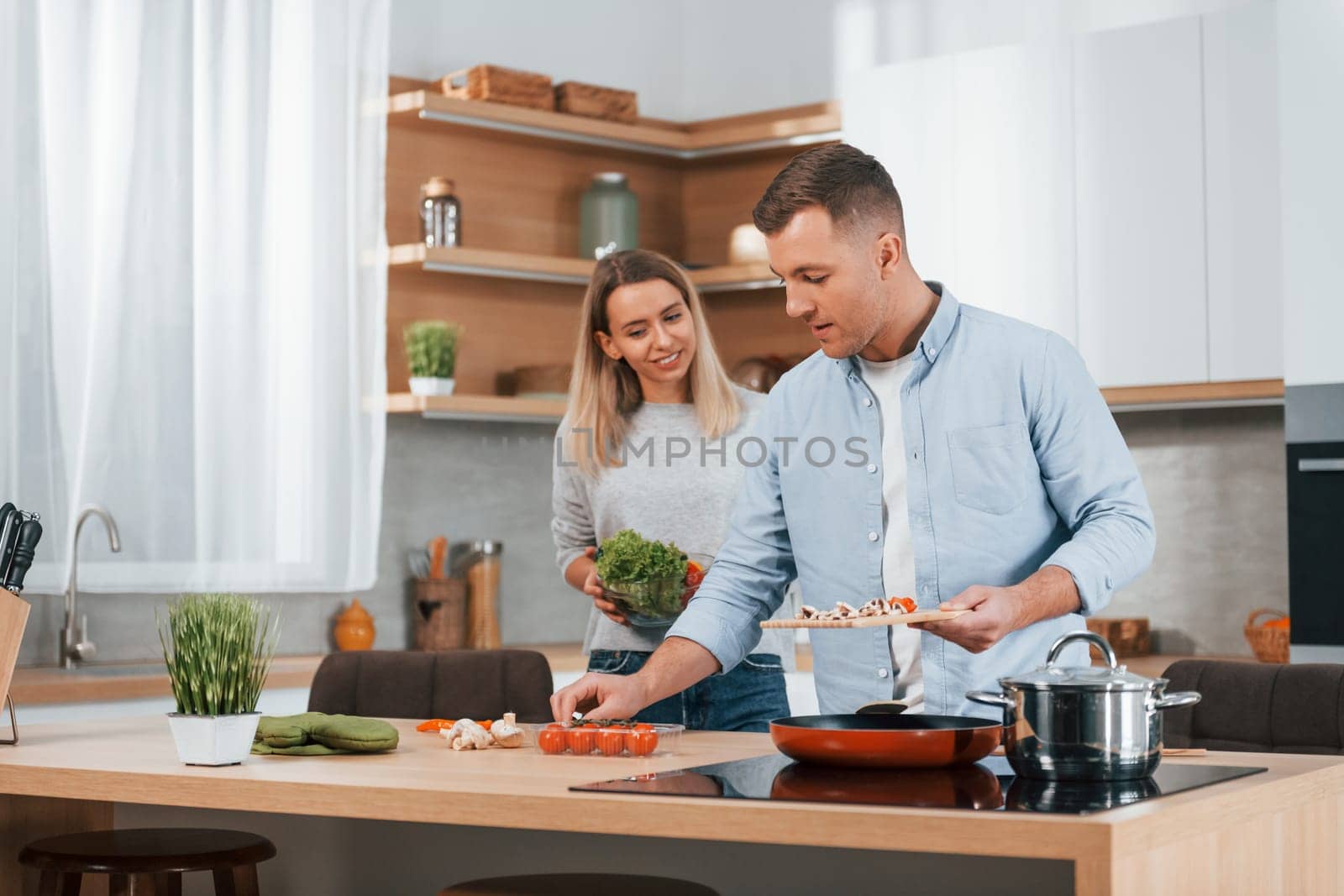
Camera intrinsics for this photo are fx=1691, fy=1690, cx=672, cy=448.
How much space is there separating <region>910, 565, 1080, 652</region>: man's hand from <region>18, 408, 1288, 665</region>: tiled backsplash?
276 cm

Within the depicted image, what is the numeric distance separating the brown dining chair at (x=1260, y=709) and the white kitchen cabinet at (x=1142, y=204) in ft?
6.20

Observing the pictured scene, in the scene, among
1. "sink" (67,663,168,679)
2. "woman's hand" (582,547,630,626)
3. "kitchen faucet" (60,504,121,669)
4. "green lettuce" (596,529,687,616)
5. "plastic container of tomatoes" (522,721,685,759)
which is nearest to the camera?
"plastic container of tomatoes" (522,721,685,759)

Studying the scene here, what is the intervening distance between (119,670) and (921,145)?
2.57m

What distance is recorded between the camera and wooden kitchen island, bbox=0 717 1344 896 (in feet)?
4.88

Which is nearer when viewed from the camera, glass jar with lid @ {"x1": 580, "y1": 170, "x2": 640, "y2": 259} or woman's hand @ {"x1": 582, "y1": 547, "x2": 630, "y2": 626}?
woman's hand @ {"x1": 582, "y1": 547, "x2": 630, "y2": 626}

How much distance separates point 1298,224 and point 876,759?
2.72 meters

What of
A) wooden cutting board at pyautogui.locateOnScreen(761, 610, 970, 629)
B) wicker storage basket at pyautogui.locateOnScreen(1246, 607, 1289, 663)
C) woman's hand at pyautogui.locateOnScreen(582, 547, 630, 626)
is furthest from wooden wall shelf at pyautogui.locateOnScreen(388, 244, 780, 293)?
wooden cutting board at pyautogui.locateOnScreen(761, 610, 970, 629)

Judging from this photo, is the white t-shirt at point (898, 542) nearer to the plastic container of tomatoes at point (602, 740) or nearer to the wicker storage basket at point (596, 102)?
the plastic container of tomatoes at point (602, 740)

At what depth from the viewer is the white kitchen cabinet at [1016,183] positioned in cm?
454

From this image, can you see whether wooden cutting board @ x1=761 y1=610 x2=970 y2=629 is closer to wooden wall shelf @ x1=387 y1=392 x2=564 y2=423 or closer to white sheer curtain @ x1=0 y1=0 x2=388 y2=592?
white sheer curtain @ x1=0 y1=0 x2=388 y2=592

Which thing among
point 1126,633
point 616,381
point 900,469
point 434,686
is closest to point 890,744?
point 900,469

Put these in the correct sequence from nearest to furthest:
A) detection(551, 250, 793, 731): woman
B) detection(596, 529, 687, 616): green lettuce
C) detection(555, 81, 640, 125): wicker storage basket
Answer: detection(596, 529, 687, 616): green lettuce, detection(551, 250, 793, 731): woman, detection(555, 81, 640, 125): wicker storage basket

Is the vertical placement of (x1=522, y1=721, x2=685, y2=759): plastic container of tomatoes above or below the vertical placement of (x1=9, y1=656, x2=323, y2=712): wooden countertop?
above

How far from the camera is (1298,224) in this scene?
403 cm
